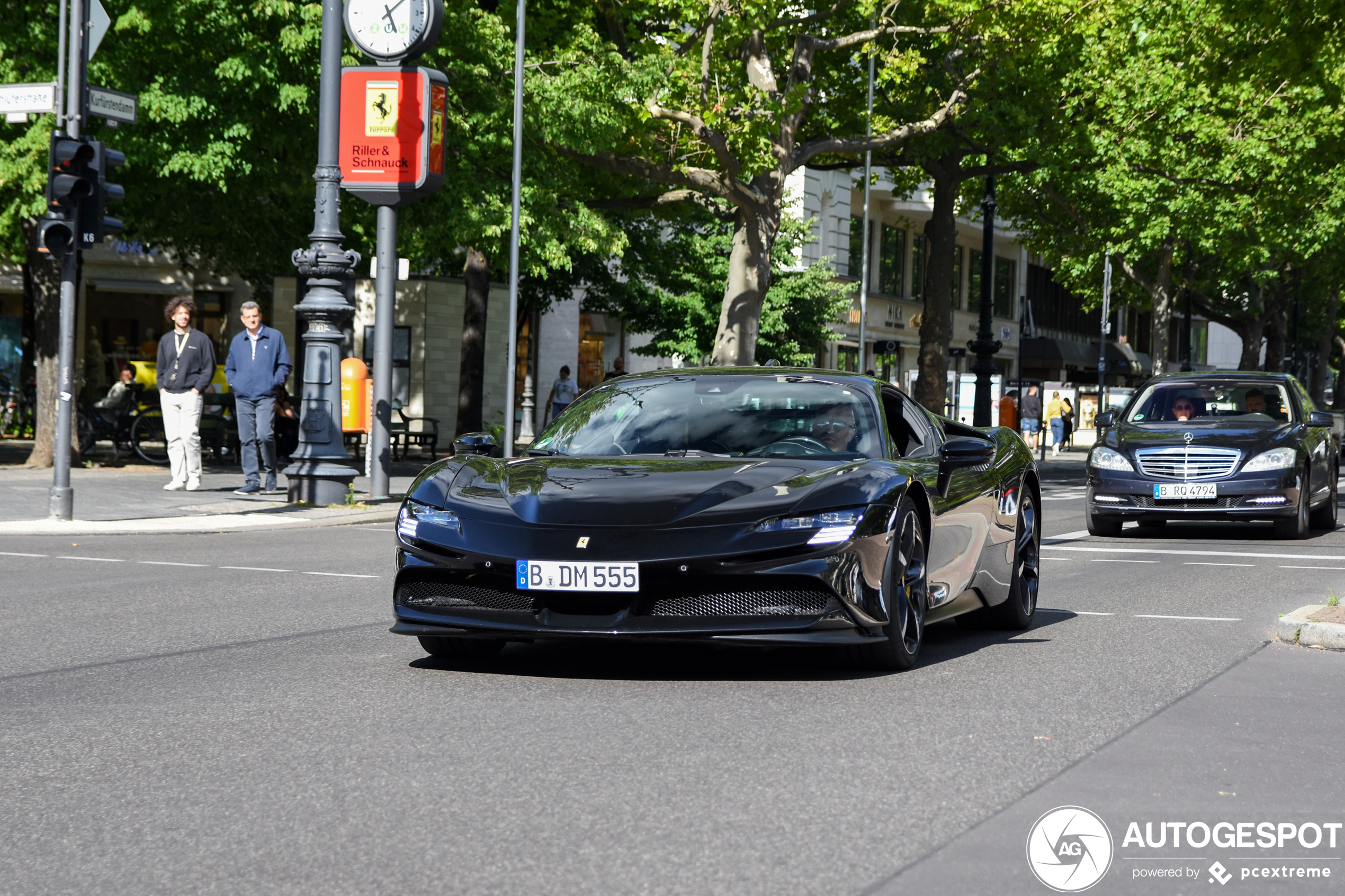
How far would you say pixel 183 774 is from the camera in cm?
518

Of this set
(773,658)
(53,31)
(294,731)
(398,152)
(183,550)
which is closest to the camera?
(294,731)

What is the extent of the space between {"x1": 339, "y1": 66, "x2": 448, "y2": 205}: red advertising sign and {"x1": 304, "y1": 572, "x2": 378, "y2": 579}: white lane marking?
7.42 meters

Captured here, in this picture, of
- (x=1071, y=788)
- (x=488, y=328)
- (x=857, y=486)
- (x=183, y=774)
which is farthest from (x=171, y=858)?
(x=488, y=328)

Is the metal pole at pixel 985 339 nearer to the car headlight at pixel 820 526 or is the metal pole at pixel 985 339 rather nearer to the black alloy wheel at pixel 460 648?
the black alloy wheel at pixel 460 648

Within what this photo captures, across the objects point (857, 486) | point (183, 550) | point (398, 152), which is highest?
point (398, 152)

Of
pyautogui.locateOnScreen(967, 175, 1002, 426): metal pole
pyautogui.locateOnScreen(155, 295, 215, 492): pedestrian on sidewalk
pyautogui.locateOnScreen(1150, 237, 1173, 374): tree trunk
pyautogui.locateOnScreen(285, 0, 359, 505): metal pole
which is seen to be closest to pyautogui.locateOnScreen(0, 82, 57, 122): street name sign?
pyautogui.locateOnScreen(285, 0, 359, 505): metal pole

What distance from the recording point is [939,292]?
3281cm

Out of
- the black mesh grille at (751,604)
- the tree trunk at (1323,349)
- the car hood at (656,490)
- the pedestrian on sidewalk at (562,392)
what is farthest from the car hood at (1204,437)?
the tree trunk at (1323,349)

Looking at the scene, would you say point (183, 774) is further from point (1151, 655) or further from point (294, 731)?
point (1151, 655)

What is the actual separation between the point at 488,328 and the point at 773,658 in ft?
109

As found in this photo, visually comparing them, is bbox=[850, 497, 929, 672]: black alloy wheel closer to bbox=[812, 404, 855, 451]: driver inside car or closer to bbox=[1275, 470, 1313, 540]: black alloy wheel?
bbox=[812, 404, 855, 451]: driver inside car

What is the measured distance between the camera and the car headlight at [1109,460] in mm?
16156

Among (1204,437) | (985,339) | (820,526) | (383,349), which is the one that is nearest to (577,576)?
(820,526)

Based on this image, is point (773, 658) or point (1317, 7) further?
point (1317, 7)
